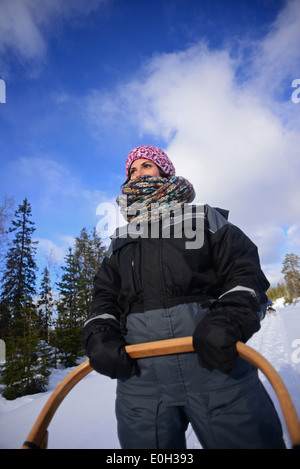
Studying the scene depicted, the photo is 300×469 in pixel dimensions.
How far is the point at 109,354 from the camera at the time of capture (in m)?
1.30

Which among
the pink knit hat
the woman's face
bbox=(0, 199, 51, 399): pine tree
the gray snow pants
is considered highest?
the pink knit hat

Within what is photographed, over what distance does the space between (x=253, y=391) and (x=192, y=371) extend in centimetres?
33

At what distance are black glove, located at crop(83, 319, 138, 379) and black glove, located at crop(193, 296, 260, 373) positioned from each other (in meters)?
0.42

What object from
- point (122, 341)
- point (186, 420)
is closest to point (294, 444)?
point (186, 420)

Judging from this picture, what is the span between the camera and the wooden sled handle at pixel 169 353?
95 cm

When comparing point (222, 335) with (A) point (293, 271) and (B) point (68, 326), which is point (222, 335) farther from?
(A) point (293, 271)

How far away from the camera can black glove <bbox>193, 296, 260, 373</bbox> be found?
111 cm

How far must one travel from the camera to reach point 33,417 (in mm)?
4688

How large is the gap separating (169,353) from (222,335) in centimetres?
31

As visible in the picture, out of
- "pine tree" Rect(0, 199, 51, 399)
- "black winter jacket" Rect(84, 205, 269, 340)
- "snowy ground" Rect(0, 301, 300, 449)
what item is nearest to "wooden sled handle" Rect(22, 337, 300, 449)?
"black winter jacket" Rect(84, 205, 269, 340)

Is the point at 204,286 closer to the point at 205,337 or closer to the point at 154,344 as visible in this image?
the point at 205,337

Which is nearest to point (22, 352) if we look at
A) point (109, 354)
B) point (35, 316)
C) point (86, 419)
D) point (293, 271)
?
point (35, 316)

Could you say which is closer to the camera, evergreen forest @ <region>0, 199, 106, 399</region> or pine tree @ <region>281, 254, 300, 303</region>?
evergreen forest @ <region>0, 199, 106, 399</region>

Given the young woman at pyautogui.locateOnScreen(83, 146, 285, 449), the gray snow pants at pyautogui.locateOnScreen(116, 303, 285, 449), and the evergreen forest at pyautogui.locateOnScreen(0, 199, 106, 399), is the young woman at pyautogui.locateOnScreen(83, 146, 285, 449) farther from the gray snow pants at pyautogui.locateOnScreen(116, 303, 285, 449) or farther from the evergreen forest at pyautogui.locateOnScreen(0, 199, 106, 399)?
the evergreen forest at pyautogui.locateOnScreen(0, 199, 106, 399)
